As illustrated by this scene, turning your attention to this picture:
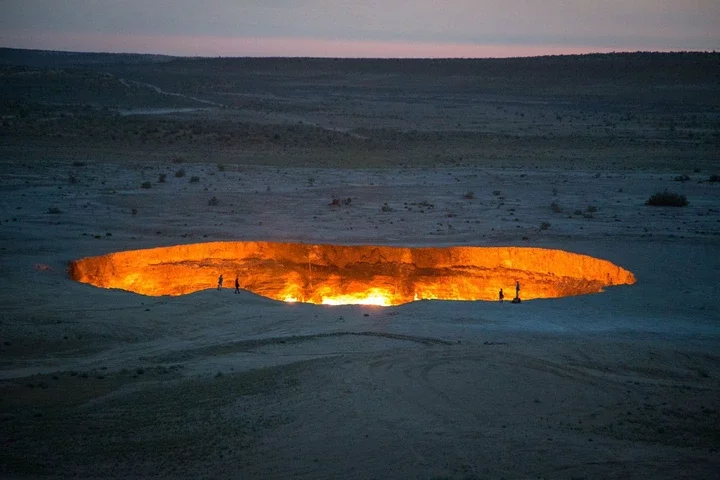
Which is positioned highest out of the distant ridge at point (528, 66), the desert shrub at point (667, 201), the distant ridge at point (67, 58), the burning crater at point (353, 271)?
the distant ridge at point (67, 58)

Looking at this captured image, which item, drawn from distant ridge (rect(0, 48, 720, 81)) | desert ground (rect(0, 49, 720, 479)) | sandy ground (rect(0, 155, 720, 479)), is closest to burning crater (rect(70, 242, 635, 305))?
desert ground (rect(0, 49, 720, 479))

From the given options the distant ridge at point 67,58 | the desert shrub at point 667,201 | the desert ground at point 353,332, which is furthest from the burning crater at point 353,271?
the distant ridge at point 67,58

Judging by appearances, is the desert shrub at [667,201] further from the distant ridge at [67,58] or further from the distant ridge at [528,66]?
the distant ridge at [67,58]

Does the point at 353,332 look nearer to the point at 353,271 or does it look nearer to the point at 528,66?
the point at 353,271

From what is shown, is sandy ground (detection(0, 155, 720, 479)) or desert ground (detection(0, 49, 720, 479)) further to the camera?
desert ground (detection(0, 49, 720, 479))

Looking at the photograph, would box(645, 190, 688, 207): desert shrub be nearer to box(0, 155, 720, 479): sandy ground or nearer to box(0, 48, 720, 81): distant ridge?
box(0, 155, 720, 479): sandy ground

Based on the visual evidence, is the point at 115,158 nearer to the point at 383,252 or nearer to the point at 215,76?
the point at 383,252

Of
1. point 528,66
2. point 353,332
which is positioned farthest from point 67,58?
point 353,332
